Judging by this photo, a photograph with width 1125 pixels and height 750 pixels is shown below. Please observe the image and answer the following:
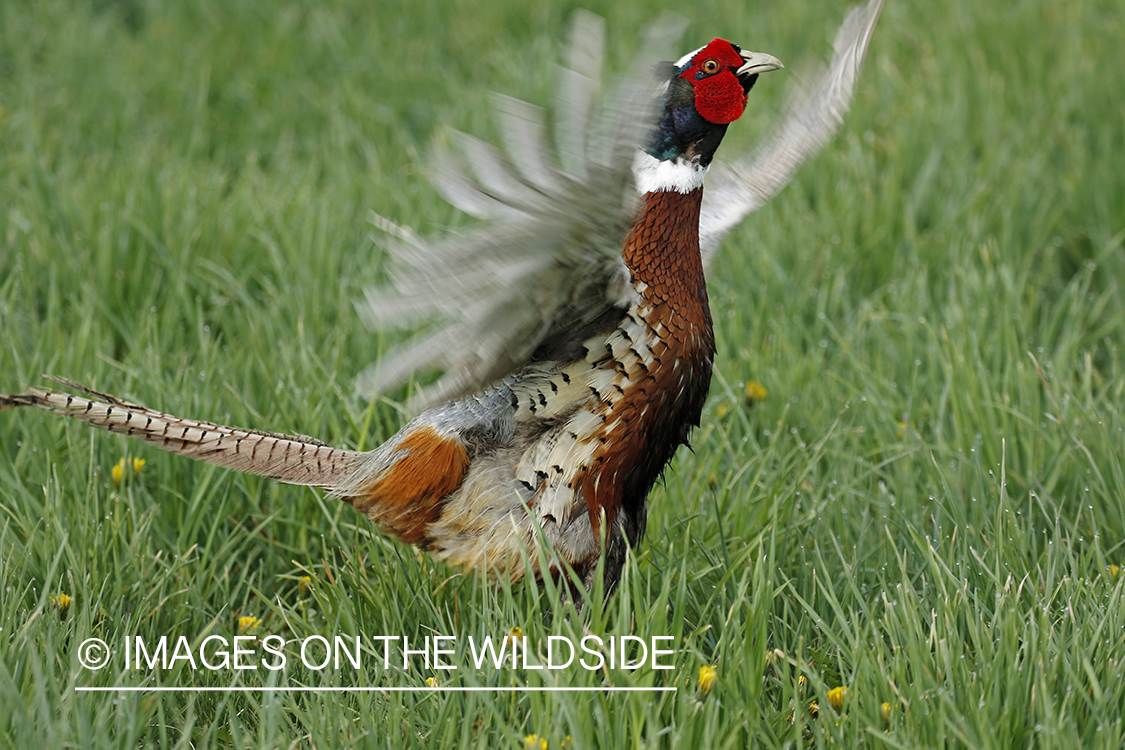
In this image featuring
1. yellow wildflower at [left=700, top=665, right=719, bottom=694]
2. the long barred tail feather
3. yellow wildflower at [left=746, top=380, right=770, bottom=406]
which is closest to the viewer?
yellow wildflower at [left=700, top=665, right=719, bottom=694]

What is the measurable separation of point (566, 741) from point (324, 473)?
98 centimetres

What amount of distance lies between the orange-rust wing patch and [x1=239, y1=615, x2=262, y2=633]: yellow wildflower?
0.40m

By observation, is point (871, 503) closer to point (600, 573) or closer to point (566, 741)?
point (600, 573)

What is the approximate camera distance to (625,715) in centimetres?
207

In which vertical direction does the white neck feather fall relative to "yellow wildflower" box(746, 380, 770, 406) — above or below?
above

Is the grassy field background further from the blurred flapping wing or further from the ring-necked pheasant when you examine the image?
the blurred flapping wing

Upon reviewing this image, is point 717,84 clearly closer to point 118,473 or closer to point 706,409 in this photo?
point 706,409

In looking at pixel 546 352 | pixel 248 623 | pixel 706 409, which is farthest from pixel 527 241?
pixel 706 409

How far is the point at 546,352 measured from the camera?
2379mm

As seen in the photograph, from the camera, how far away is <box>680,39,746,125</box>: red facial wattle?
2.41 meters

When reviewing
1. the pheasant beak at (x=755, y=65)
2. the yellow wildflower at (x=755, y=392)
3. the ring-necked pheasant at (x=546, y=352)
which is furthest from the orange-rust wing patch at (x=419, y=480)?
the yellow wildflower at (x=755, y=392)

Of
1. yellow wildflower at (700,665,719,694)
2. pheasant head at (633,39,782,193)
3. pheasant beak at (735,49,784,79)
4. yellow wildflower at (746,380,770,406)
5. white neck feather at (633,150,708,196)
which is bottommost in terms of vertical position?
yellow wildflower at (700,665,719,694)

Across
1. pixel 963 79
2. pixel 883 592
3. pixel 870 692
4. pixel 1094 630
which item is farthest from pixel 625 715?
pixel 963 79

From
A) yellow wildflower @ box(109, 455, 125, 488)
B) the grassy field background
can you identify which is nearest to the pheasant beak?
the grassy field background
